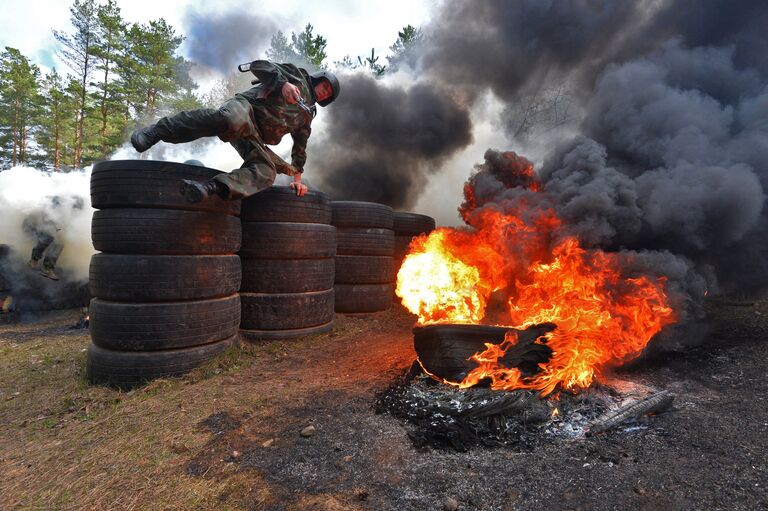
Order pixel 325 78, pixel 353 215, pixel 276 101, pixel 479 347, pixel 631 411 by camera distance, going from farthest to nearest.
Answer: pixel 353 215 → pixel 325 78 → pixel 276 101 → pixel 479 347 → pixel 631 411

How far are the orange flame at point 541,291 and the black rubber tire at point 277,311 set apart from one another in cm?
171

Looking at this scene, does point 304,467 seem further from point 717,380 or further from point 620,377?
point 717,380

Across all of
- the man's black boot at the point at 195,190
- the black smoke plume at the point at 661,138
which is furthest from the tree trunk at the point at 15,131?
the black smoke plume at the point at 661,138

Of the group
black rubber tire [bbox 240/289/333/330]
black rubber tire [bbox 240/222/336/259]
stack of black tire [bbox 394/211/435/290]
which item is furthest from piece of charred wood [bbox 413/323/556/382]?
stack of black tire [bbox 394/211/435/290]

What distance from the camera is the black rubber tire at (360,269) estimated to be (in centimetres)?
802

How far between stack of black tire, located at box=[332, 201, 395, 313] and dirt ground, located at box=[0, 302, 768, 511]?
10.00 feet

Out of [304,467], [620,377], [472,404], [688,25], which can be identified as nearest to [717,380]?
[620,377]

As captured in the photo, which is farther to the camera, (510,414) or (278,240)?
(278,240)

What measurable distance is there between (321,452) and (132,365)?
2.73 metres

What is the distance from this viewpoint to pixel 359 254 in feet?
26.6

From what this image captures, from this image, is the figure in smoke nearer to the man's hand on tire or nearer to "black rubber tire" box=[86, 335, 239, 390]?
"black rubber tire" box=[86, 335, 239, 390]

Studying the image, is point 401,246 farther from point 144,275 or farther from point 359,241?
point 144,275

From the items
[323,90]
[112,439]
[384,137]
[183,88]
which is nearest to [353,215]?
[323,90]

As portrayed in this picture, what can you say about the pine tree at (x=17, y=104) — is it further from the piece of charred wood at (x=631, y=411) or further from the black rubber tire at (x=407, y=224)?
the piece of charred wood at (x=631, y=411)
